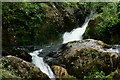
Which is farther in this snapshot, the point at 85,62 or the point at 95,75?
the point at 85,62

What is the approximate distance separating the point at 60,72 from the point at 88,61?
3.29 ft

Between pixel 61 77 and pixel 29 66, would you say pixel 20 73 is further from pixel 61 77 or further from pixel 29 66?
pixel 61 77

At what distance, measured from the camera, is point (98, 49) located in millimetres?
7043

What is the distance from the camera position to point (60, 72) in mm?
6289

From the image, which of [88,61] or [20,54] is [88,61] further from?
[20,54]

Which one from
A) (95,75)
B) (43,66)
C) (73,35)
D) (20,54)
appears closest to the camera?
(95,75)

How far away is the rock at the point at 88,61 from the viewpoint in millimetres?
6637

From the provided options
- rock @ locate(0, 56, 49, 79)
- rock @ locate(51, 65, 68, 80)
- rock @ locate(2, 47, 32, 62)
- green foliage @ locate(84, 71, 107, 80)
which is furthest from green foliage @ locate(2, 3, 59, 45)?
green foliage @ locate(84, 71, 107, 80)

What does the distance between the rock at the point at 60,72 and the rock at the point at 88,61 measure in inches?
13.1

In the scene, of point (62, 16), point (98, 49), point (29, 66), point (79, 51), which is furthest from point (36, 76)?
point (62, 16)

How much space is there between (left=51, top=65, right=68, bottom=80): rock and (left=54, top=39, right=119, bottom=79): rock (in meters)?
0.33

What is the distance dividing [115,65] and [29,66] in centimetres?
267

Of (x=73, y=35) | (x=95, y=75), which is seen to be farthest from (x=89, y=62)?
(x=73, y=35)

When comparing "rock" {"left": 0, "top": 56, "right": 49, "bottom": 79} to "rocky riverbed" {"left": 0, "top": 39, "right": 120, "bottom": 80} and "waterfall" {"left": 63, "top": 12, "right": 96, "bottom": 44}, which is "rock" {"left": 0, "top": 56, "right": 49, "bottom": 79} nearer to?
"rocky riverbed" {"left": 0, "top": 39, "right": 120, "bottom": 80}
